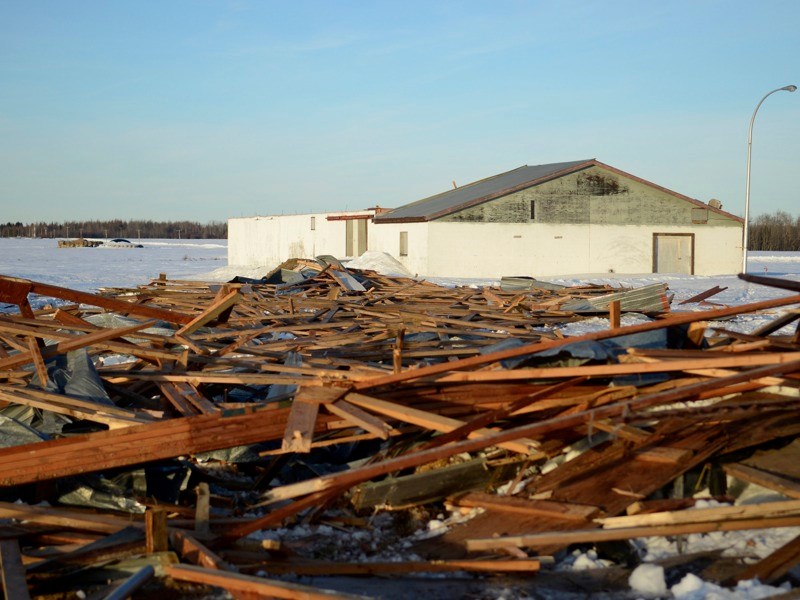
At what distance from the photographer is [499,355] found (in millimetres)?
6109

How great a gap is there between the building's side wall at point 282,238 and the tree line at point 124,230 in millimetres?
93995

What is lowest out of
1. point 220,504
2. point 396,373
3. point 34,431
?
point 220,504

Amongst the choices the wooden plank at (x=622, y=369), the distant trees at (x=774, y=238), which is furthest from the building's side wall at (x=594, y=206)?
the distant trees at (x=774, y=238)

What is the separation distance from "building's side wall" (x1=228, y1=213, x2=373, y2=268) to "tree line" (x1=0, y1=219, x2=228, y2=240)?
94.0m

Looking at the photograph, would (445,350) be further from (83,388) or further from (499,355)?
(83,388)

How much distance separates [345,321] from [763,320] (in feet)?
27.9

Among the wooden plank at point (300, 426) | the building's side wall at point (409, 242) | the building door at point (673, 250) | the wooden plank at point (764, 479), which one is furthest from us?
the building door at point (673, 250)

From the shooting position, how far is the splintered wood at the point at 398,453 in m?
4.57

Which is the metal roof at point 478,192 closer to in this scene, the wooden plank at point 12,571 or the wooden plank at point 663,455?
the wooden plank at point 663,455

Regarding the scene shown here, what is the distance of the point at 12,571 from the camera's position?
14.1 ft

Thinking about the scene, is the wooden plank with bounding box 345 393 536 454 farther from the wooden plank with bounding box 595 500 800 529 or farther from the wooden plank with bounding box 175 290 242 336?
the wooden plank with bounding box 175 290 242 336

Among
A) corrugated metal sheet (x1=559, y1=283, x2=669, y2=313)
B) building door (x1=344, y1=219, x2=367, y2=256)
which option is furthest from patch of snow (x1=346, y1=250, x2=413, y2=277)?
corrugated metal sheet (x1=559, y1=283, x2=669, y2=313)

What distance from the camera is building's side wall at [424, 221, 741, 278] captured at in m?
33.3

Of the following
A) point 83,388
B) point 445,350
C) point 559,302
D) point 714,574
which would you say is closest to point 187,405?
point 83,388
